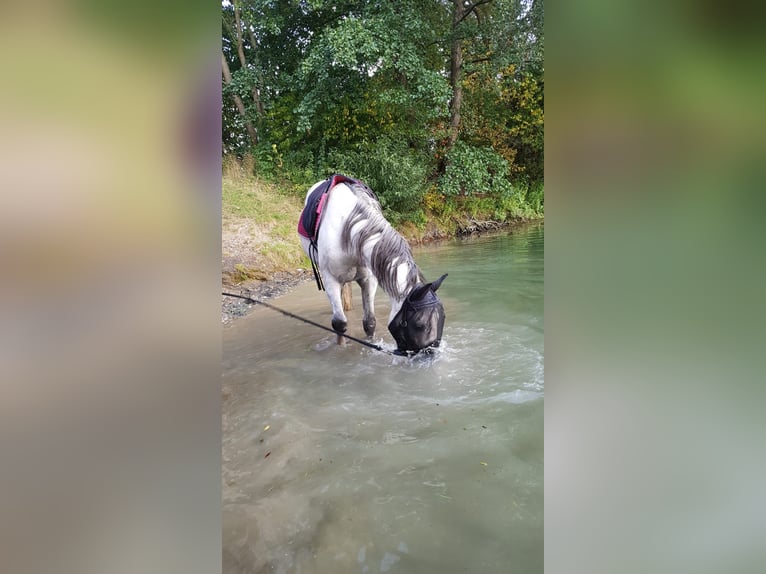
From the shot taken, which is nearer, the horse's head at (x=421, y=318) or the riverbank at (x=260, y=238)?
the horse's head at (x=421, y=318)

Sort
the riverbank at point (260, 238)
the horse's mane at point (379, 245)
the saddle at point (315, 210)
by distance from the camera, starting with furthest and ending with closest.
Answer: the riverbank at point (260, 238) → the saddle at point (315, 210) → the horse's mane at point (379, 245)

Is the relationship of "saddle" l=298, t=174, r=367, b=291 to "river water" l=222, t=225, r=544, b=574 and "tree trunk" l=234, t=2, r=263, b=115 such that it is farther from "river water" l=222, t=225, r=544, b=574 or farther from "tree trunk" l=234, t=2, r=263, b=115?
"tree trunk" l=234, t=2, r=263, b=115

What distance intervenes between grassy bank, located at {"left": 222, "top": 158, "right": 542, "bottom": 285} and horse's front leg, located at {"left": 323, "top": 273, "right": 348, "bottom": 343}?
104 inches

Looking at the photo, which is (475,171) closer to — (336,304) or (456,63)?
(456,63)

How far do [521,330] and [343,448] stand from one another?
233cm

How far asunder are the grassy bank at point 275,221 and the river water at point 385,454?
3.07 m

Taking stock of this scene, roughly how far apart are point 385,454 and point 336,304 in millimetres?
2003
